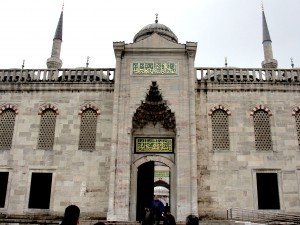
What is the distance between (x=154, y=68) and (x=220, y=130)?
13.6ft

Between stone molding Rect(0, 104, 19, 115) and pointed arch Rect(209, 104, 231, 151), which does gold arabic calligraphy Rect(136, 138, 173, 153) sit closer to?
pointed arch Rect(209, 104, 231, 151)

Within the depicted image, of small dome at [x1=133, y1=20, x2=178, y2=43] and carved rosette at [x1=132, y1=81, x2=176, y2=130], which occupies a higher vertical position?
small dome at [x1=133, y1=20, x2=178, y2=43]

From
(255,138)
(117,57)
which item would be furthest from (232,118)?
(117,57)

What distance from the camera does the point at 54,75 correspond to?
17000 millimetres

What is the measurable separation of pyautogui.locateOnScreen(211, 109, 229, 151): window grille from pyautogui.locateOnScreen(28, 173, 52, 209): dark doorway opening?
7.62 meters

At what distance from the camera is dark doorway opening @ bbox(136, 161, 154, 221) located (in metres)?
15.4

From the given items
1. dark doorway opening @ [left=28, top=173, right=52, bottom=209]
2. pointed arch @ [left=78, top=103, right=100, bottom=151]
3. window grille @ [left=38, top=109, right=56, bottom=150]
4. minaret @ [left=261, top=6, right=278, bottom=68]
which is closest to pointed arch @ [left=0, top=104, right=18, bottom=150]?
window grille @ [left=38, top=109, right=56, bottom=150]

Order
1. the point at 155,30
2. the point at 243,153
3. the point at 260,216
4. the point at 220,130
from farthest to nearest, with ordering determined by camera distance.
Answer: the point at 155,30, the point at 220,130, the point at 243,153, the point at 260,216

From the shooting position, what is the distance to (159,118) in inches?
625

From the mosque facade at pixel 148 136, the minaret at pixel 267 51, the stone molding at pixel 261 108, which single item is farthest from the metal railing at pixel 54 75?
the minaret at pixel 267 51

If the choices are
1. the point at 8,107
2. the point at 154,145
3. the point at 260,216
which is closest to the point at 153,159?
the point at 154,145

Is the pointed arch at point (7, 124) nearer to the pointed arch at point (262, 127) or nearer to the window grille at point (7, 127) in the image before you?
the window grille at point (7, 127)

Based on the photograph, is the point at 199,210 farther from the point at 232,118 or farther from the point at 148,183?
the point at 232,118

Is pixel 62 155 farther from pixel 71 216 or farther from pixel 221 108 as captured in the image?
pixel 71 216
